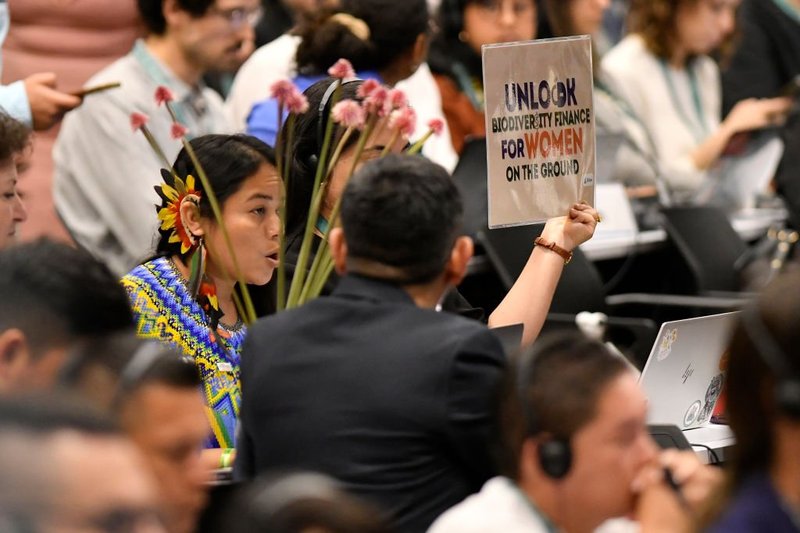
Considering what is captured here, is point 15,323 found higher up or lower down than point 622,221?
higher up

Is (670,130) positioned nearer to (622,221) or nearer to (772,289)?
(622,221)

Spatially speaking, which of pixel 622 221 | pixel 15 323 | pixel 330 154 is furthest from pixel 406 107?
pixel 622 221

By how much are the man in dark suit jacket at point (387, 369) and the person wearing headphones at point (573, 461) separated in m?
0.30

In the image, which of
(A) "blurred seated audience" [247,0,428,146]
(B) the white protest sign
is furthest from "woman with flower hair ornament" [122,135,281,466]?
(A) "blurred seated audience" [247,0,428,146]

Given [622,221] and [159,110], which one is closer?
[159,110]

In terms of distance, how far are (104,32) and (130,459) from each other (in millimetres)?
3912

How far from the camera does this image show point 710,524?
1.95 meters

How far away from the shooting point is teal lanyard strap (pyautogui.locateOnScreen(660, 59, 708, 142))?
717 cm

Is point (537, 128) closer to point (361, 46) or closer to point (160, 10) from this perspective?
point (361, 46)

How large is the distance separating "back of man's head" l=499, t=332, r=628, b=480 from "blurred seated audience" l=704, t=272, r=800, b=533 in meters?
0.21

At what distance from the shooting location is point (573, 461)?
2113mm

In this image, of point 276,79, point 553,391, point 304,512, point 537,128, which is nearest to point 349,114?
point 537,128

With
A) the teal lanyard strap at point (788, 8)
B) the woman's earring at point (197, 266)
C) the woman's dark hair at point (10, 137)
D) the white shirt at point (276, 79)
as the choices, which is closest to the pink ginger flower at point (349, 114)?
the woman's earring at point (197, 266)

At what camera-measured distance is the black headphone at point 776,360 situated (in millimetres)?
1930
